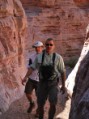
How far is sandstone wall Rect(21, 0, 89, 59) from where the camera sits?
1736 cm

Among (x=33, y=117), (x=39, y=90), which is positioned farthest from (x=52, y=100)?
(x=33, y=117)

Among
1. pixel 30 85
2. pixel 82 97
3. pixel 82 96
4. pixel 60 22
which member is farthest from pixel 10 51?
pixel 60 22

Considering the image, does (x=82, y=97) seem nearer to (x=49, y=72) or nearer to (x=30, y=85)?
(x=49, y=72)

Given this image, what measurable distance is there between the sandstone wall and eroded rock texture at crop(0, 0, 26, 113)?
21.0 ft

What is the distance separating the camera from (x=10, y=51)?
31.8ft

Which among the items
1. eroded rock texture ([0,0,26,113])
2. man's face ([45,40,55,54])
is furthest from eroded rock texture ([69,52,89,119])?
eroded rock texture ([0,0,26,113])

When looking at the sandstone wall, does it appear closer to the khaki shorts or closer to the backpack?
the khaki shorts

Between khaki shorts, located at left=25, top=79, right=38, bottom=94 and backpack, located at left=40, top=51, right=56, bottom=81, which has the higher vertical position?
backpack, located at left=40, top=51, right=56, bottom=81

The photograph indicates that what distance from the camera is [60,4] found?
18.0 metres

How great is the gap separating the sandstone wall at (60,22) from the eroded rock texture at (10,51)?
6.41m

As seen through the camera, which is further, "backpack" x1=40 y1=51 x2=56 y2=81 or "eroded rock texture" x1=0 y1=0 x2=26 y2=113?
"eroded rock texture" x1=0 y1=0 x2=26 y2=113

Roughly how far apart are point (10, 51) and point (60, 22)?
8.50m

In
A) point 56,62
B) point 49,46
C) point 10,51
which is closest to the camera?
point 49,46

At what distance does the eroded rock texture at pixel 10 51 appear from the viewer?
357 inches
